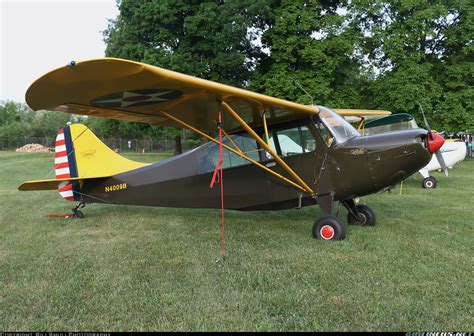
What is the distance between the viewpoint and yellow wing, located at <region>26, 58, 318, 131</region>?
400cm

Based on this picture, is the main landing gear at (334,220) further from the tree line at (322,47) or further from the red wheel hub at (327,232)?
the tree line at (322,47)

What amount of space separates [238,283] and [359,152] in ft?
9.96

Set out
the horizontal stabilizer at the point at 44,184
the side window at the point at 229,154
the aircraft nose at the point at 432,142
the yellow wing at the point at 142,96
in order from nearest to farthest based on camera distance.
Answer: the yellow wing at the point at 142,96 < the aircraft nose at the point at 432,142 < the side window at the point at 229,154 < the horizontal stabilizer at the point at 44,184

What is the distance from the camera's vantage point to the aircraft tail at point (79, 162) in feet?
26.3

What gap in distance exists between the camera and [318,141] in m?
6.23

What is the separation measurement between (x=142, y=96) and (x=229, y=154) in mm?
2367

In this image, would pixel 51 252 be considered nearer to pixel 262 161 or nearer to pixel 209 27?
pixel 262 161

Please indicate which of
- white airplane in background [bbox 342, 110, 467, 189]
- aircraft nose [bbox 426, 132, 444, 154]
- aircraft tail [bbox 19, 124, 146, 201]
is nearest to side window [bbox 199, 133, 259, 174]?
aircraft tail [bbox 19, 124, 146, 201]

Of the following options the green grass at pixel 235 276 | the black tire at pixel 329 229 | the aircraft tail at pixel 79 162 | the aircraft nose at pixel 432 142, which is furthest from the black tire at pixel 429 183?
the aircraft tail at pixel 79 162

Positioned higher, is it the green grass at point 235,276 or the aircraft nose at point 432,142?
the aircraft nose at point 432,142

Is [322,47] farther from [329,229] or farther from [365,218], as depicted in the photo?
[329,229]

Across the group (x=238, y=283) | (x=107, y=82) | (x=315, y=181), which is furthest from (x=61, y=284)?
(x=315, y=181)

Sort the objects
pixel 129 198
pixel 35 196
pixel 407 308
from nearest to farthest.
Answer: pixel 407 308, pixel 129 198, pixel 35 196

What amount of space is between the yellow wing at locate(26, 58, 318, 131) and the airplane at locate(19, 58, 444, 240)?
1 cm
